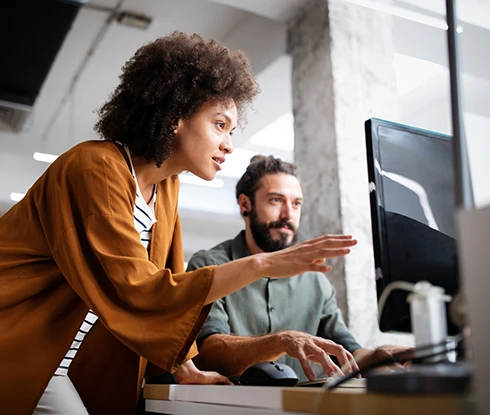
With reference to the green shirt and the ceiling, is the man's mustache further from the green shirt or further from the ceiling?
the ceiling

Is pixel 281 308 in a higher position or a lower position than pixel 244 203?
lower

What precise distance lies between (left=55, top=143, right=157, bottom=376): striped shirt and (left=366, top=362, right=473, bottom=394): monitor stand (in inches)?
34.5

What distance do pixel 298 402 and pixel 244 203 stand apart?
5.80 ft

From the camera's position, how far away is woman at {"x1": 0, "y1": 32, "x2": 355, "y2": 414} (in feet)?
3.54

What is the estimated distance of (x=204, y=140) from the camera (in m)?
1.50

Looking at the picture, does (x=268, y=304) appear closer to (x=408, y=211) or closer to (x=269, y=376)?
(x=269, y=376)

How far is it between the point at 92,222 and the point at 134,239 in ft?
0.30

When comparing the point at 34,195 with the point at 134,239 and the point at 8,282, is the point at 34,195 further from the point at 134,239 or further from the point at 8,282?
the point at 134,239

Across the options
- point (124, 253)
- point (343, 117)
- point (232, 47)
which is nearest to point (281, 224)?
point (343, 117)

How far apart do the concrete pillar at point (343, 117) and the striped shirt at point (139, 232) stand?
1274 millimetres

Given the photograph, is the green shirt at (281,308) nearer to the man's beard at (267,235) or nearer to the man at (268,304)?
the man at (268,304)

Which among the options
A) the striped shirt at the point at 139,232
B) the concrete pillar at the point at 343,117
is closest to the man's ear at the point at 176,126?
the striped shirt at the point at 139,232

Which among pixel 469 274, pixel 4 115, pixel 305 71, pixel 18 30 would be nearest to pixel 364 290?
pixel 305 71

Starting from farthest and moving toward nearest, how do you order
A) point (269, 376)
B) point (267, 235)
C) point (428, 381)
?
point (267, 235), point (269, 376), point (428, 381)
